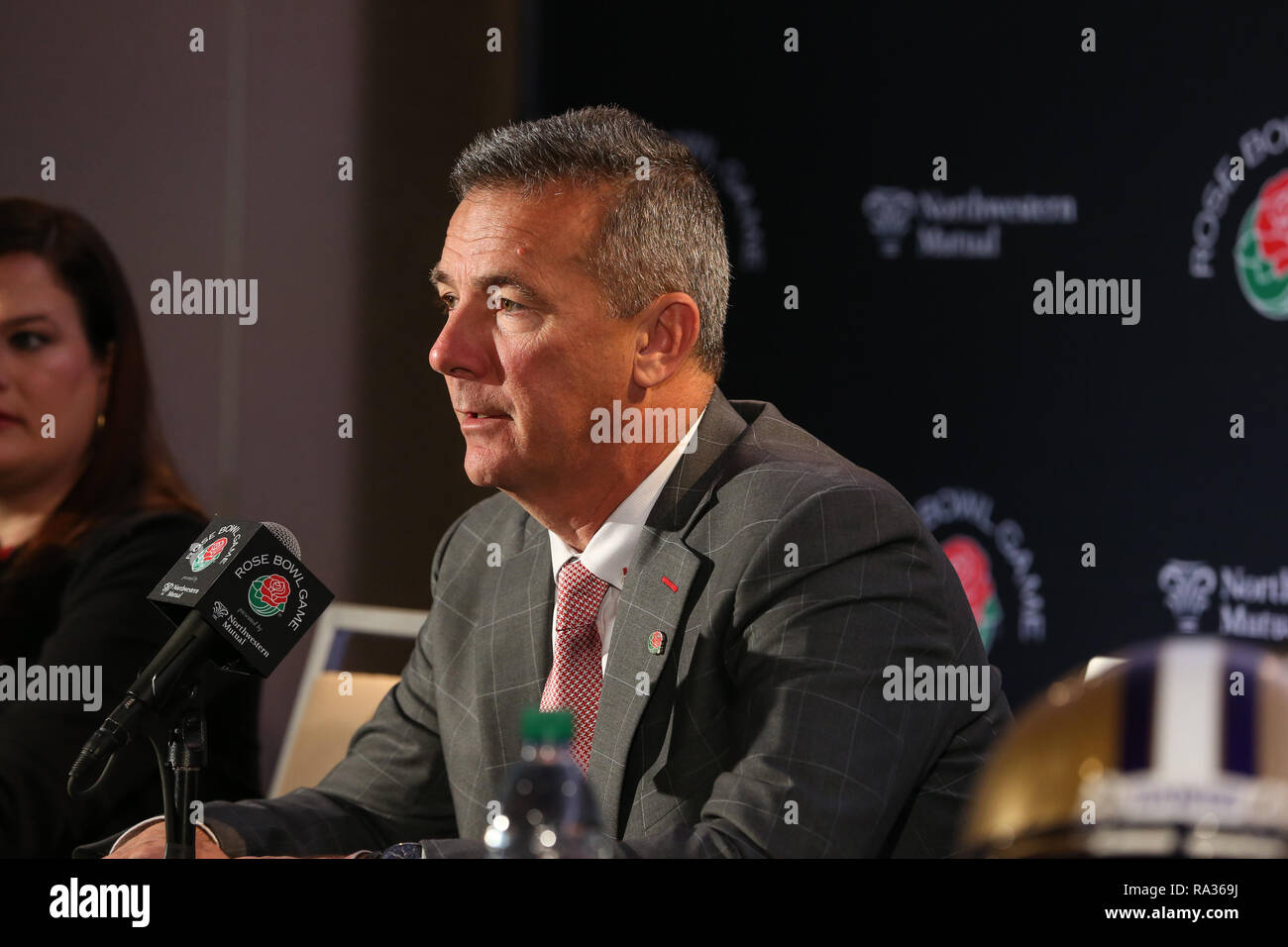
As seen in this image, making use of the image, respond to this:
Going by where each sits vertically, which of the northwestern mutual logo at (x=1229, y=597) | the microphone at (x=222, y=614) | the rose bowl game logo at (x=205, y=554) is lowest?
the northwestern mutual logo at (x=1229, y=597)

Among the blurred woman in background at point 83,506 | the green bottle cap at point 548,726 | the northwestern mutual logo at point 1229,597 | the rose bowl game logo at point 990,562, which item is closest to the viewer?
the green bottle cap at point 548,726

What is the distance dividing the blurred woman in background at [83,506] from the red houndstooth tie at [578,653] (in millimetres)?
942

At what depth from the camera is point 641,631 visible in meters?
1.99

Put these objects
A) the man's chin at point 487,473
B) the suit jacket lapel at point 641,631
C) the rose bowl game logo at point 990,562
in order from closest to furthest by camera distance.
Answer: the suit jacket lapel at point 641,631
the man's chin at point 487,473
the rose bowl game logo at point 990,562

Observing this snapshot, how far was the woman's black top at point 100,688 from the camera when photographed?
2.57m

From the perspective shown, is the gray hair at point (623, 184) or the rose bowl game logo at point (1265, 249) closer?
the gray hair at point (623, 184)

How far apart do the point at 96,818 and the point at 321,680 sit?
48 cm

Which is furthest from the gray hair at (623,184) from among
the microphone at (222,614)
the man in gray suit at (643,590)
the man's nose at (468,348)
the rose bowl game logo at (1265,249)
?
the rose bowl game logo at (1265,249)

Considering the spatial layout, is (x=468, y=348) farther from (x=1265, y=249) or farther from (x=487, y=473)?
(x=1265, y=249)

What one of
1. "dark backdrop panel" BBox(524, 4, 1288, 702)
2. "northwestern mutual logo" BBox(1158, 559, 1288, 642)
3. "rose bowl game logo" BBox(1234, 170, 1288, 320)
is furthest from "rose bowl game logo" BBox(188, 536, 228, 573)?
"rose bowl game logo" BBox(1234, 170, 1288, 320)

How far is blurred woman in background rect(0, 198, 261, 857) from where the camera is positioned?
2674 millimetres

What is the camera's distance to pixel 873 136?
12.7 feet

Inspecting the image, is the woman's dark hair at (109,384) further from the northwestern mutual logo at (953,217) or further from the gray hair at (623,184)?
the northwestern mutual logo at (953,217)

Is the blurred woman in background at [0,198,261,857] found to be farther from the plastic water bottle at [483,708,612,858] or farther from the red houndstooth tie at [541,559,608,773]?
the plastic water bottle at [483,708,612,858]
